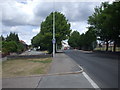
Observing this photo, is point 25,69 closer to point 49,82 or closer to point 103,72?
point 103,72

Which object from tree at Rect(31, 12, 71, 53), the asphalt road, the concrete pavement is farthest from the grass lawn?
tree at Rect(31, 12, 71, 53)

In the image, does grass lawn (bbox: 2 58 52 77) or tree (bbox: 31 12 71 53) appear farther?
tree (bbox: 31 12 71 53)

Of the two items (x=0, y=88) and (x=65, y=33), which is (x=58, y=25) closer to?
(x=65, y=33)

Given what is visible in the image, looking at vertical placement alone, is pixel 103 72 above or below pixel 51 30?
below

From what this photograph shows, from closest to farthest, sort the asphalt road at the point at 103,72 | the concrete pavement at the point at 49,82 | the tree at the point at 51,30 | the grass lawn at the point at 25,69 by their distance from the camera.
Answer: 1. the concrete pavement at the point at 49,82
2. the asphalt road at the point at 103,72
3. the grass lawn at the point at 25,69
4. the tree at the point at 51,30

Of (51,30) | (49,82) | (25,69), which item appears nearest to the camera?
(49,82)

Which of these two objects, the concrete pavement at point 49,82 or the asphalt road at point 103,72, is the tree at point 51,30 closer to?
the asphalt road at point 103,72

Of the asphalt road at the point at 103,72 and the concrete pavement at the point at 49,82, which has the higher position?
the concrete pavement at the point at 49,82

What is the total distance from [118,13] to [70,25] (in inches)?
1132

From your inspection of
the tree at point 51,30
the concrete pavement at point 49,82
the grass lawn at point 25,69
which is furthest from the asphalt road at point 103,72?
the tree at point 51,30

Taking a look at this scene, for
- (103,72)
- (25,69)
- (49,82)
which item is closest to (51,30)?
(25,69)

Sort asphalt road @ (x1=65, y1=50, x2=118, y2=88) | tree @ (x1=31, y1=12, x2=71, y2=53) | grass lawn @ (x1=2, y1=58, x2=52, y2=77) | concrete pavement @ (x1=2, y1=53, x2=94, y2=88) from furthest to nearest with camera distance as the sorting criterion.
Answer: tree @ (x1=31, y1=12, x2=71, y2=53) < grass lawn @ (x1=2, y1=58, x2=52, y2=77) < asphalt road @ (x1=65, y1=50, x2=118, y2=88) < concrete pavement @ (x1=2, y1=53, x2=94, y2=88)

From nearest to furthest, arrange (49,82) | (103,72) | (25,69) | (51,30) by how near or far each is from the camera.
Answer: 1. (49,82)
2. (103,72)
3. (25,69)
4. (51,30)

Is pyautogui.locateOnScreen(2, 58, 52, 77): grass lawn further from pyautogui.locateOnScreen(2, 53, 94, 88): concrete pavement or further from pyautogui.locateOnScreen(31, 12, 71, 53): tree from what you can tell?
pyautogui.locateOnScreen(31, 12, 71, 53): tree
